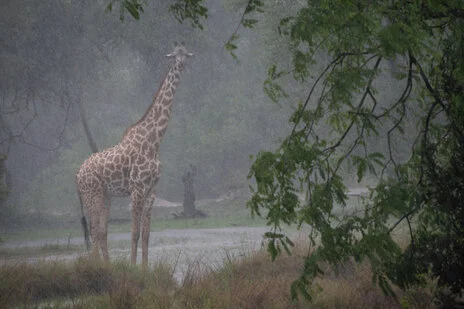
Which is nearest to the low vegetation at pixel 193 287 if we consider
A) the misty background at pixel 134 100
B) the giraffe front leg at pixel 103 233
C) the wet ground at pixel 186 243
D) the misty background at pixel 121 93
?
the giraffe front leg at pixel 103 233

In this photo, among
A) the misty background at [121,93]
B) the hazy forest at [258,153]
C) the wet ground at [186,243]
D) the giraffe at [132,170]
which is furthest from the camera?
the misty background at [121,93]

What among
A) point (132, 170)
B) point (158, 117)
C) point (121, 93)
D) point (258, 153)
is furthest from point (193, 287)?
point (121, 93)

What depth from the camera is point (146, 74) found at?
32781 mm

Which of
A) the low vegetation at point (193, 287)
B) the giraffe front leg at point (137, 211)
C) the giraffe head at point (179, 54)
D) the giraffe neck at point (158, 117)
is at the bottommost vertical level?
the low vegetation at point (193, 287)

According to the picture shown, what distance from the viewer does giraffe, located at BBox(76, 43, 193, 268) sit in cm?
1148

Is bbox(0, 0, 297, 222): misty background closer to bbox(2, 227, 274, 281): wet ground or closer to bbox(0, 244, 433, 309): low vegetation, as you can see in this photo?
bbox(2, 227, 274, 281): wet ground

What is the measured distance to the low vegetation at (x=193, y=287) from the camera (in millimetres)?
6609

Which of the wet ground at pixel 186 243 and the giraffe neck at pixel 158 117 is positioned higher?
the giraffe neck at pixel 158 117

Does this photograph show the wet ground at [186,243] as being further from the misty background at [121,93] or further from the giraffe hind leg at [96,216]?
the misty background at [121,93]

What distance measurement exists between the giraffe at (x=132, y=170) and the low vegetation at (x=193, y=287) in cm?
183

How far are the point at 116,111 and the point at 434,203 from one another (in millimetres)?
39903

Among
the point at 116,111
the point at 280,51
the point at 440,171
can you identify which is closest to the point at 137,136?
the point at 440,171

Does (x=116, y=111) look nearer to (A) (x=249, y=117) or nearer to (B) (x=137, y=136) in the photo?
(A) (x=249, y=117)

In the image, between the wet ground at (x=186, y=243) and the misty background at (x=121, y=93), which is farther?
the misty background at (x=121, y=93)
